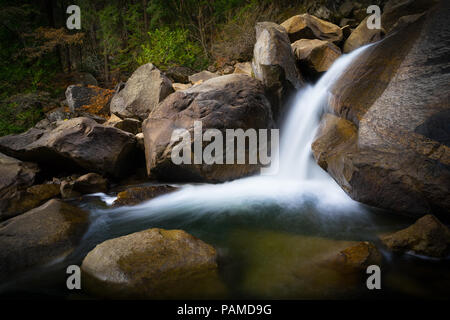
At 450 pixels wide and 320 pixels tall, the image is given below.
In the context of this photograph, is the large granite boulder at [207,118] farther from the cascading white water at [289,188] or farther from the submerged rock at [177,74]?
the submerged rock at [177,74]

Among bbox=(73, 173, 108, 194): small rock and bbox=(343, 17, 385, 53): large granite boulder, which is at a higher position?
bbox=(343, 17, 385, 53): large granite boulder

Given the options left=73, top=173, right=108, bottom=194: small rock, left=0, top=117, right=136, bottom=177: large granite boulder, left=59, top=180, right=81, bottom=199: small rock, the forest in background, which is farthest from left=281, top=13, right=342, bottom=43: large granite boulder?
left=59, top=180, right=81, bottom=199: small rock

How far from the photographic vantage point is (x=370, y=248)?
Answer: 2611 mm

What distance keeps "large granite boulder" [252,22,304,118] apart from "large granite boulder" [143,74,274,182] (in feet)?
1.36

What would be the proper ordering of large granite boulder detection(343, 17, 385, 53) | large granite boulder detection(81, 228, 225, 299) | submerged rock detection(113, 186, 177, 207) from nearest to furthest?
1. large granite boulder detection(81, 228, 225, 299)
2. submerged rock detection(113, 186, 177, 207)
3. large granite boulder detection(343, 17, 385, 53)

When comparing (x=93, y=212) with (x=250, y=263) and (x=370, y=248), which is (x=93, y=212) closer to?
(x=250, y=263)

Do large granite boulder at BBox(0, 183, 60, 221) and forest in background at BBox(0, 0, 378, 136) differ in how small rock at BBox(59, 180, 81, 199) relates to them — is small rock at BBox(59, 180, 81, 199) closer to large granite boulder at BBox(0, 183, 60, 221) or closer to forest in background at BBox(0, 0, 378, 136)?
large granite boulder at BBox(0, 183, 60, 221)

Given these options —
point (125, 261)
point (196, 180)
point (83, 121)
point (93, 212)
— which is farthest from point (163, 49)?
point (125, 261)

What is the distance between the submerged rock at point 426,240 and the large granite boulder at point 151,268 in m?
2.21

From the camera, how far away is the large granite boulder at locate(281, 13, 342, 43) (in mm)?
8562

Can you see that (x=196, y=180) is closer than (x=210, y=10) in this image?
Yes

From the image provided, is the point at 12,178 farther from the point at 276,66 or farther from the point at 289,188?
the point at 276,66

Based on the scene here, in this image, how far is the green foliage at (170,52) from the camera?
1200 cm

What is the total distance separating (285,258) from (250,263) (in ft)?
1.38
